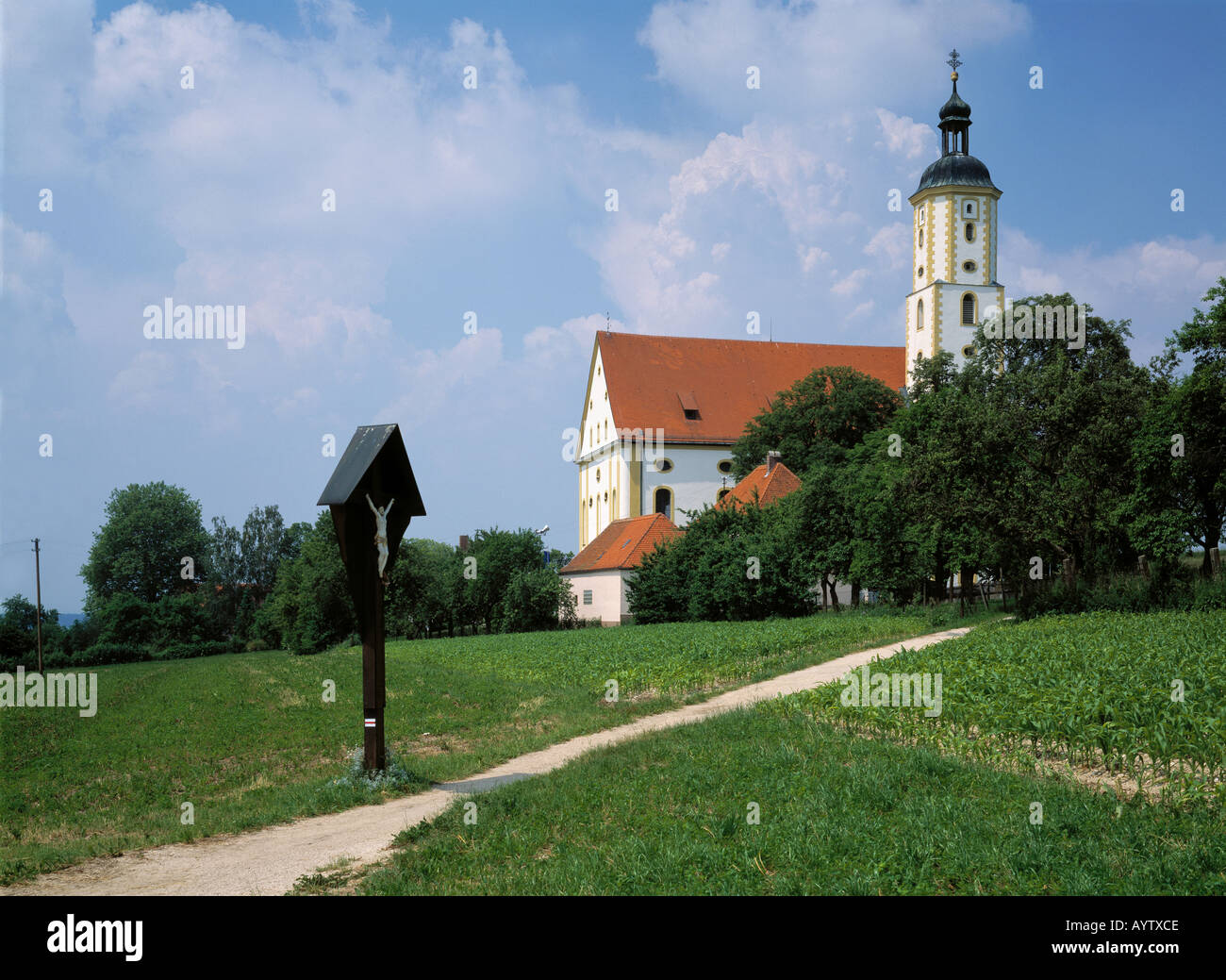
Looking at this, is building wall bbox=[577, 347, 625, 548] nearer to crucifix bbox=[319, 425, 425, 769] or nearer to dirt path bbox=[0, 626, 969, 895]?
crucifix bbox=[319, 425, 425, 769]

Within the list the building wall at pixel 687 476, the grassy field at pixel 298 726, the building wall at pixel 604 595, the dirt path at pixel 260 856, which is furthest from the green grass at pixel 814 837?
the building wall at pixel 687 476

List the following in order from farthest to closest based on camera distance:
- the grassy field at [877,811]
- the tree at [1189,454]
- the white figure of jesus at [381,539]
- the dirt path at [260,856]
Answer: the tree at [1189,454] → the white figure of jesus at [381,539] → the dirt path at [260,856] → the grassy field at [877,811]

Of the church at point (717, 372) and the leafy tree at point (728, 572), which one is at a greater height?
the church at point (717, 372)

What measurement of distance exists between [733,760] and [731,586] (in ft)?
105

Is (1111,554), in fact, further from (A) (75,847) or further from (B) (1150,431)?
(A) (75,847)

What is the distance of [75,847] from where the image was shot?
28.7ft

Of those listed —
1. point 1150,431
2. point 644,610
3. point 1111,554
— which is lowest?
point 644,610

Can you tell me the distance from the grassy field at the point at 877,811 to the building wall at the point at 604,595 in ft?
132

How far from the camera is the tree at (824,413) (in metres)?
Answer: 58.0

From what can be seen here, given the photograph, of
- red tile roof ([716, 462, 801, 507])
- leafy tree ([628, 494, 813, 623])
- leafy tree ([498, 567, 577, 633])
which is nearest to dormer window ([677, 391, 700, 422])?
red tile roof ([716, 462, 801, 507])

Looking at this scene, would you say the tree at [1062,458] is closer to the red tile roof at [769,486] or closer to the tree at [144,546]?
the red tile roof at [769,486]

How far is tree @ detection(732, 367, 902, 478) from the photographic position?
5800 cm
